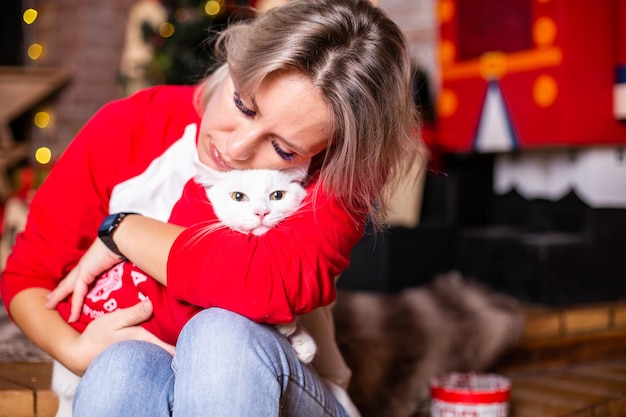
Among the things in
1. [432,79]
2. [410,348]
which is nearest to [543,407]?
[410,348]

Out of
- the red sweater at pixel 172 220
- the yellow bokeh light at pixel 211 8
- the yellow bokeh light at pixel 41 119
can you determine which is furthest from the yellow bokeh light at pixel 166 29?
the red sweater at pixel 172 220

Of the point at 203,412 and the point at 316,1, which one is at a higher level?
the point at 316,1

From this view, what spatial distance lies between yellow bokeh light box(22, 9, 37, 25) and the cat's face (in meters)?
3.76

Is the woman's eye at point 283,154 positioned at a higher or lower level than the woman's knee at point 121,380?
higher

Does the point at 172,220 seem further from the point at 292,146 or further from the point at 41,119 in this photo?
the point at 41,119

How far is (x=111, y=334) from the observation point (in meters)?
1.02

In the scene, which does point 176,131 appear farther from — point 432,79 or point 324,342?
point 432,79

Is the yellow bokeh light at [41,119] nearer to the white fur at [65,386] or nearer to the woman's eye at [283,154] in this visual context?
the white fur at [65,386]

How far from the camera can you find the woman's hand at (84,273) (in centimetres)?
106

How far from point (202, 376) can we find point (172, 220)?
26cm

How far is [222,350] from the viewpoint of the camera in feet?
2.97

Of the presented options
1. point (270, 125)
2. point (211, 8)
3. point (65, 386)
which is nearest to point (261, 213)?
point (270, 125)

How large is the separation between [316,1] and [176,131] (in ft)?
0.99

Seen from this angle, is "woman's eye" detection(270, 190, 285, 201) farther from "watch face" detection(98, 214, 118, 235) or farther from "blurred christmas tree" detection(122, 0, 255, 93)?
"blurred christmas tree" detection(122, 0, 255, 93)
